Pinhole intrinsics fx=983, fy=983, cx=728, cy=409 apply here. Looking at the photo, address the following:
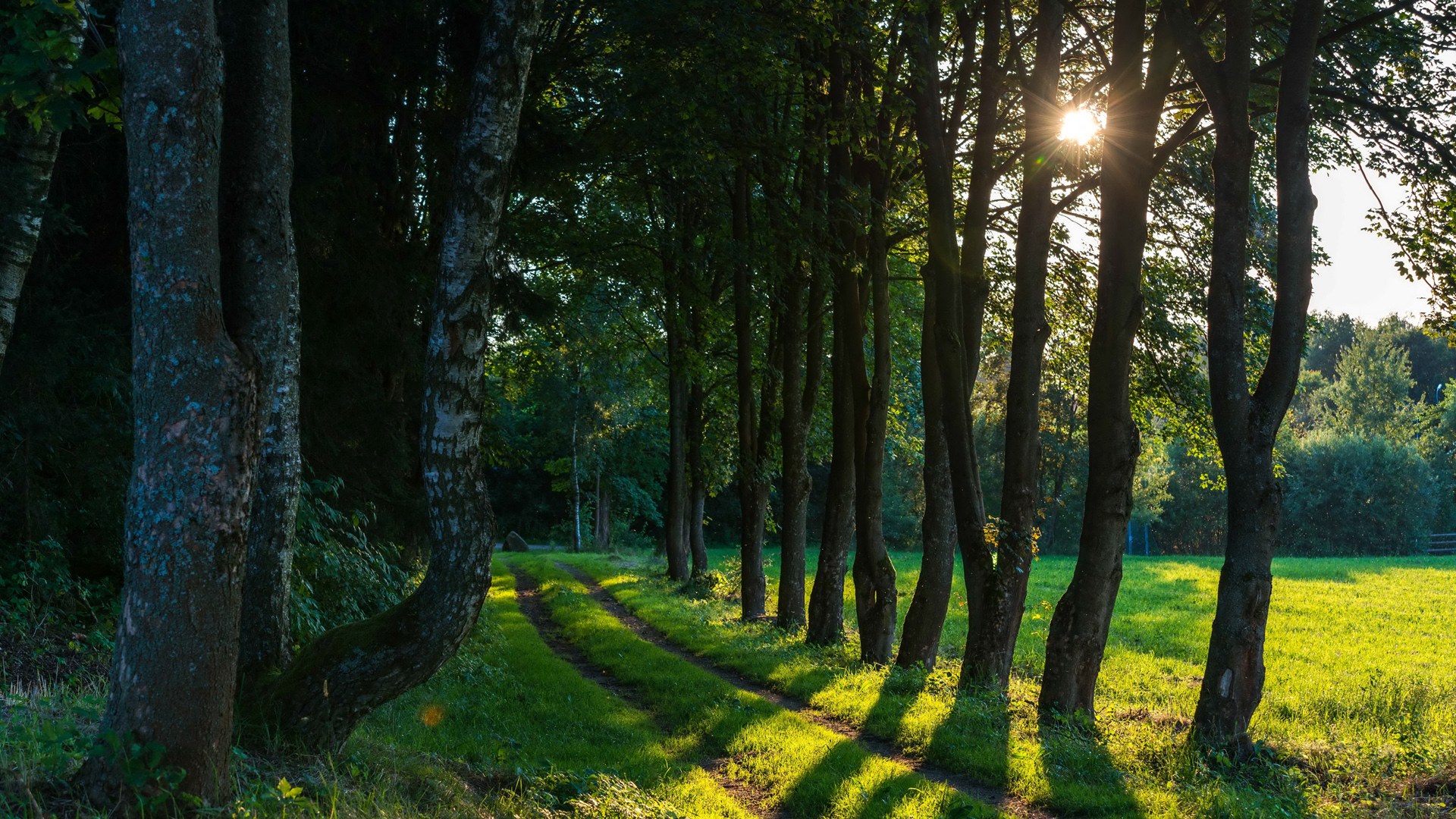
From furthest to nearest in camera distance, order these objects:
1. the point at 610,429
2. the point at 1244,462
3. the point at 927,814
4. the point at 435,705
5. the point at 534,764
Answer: the point at 610,429 < the point at 435,705 < the point at 1244,462 < the point at 534,764 < the point at 927,814

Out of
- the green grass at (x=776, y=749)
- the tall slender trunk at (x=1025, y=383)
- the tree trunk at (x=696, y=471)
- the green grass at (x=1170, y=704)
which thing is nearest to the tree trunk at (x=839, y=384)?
the green grass at (x=1170, y=704)

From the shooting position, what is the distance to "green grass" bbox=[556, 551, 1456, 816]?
300 inches

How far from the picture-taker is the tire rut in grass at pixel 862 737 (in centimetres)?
730

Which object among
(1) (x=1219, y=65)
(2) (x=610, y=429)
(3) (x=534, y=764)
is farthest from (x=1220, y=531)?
(3) (x=534, y=764)

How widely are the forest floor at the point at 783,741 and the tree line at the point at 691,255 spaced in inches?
22.0

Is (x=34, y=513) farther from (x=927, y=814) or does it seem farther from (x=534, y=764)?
(x=927, y=814)

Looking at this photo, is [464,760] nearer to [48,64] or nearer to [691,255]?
[48,64]

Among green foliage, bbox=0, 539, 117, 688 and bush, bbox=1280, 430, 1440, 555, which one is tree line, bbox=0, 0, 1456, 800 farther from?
bush, bbox=1280, 430, 1440, 555

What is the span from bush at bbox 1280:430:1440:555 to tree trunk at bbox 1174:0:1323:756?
4618 cm

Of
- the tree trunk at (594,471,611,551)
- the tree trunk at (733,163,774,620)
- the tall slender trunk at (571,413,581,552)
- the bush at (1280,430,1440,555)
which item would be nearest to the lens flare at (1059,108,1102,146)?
the tree trunk at (733,163,774,620)

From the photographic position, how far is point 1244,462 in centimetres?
888

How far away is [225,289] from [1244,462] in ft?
27.2

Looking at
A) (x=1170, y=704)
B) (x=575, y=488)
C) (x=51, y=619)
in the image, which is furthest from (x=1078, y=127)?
(x=575, y=488)

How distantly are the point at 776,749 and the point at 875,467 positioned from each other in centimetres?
676
